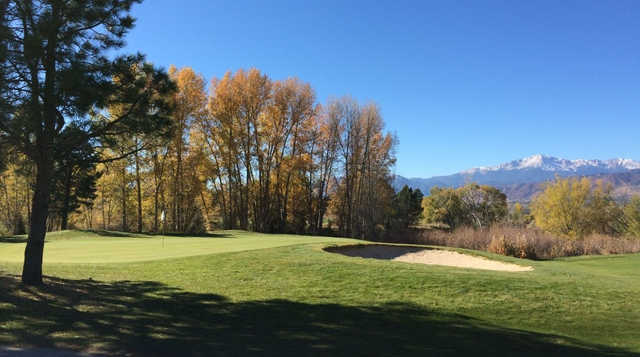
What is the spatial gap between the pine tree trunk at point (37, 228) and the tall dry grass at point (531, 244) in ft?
58.6

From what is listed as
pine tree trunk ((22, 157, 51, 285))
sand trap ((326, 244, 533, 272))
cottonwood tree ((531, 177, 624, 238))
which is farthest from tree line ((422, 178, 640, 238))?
pine tree trunk ((22, 157, 51, 285))

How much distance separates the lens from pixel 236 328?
600 cm

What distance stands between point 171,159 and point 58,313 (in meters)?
30.1

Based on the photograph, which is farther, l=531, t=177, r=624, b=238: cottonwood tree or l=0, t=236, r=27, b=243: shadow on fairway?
l=531, t=177, r=624, b=238: cottonwood tree

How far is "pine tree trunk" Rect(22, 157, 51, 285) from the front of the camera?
8422mm

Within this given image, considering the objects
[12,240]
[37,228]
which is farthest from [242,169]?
[37,228]

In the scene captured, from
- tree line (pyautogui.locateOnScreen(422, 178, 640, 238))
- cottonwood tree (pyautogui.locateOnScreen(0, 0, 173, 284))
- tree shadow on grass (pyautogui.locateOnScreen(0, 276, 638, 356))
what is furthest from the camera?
tree line (pyautogui.locateOnScreen(422, 178, 640, 238))

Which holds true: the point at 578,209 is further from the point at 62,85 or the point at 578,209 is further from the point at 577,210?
the point at 62,85

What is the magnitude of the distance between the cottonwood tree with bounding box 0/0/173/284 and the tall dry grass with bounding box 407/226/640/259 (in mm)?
16710

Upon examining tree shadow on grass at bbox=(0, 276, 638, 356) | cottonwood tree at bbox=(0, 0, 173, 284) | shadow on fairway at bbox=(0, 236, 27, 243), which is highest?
cottonwood tree at bbox=(0, 0, 173, 284)

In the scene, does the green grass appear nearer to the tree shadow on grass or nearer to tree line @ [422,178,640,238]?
the tree shadow on grass

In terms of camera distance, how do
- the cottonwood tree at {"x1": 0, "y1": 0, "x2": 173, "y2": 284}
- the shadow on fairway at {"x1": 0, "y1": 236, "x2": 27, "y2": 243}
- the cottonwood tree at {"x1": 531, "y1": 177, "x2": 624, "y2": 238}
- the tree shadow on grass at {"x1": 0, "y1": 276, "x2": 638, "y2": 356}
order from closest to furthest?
the tree shadow on grass at {"x1": 0, "y1": 276, "x2": 638, "y2": 356}, the cottonwood tree at {"x1": 0, "y1": 0, "x2": 173, "y2": 284}, the shadow on fairway at {"x1": 0, "y1": 236, "x2": 27, "y2": 243}, the cottonwood tree at {"x1": 531, "y1": 177, "x2": 624, "y2": 238}

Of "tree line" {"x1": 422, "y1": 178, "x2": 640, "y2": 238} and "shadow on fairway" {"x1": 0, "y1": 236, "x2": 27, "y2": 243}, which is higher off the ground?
"tree line" {"x1": 422, "y1": 178, "x2": 640, "y2": 238}

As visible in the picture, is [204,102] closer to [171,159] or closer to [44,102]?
[171,159]
